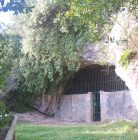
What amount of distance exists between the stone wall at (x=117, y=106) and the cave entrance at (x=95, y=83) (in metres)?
0.95

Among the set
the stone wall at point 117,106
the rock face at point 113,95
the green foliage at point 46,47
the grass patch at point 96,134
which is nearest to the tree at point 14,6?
the rock face at point 113,95

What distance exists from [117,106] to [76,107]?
3114mm

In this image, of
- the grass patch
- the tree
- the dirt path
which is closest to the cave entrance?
the dirt path

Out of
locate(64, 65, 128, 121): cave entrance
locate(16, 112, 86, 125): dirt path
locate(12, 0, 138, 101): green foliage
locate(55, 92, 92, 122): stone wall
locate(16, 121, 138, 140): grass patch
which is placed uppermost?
locate(12, 0, 138, 101): green foliage

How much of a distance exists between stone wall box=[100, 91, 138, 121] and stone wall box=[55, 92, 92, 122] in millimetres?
1089

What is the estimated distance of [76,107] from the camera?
20344mm

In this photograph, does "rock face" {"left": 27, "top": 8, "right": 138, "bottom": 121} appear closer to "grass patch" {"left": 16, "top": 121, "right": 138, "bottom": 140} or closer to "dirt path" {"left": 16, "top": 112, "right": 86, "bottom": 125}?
"dirt path" {"left": 16, "top": 112, "right": 86, "bottom": 125}

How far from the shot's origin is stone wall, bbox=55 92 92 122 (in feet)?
63.8

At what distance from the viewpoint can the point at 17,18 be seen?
20.9m

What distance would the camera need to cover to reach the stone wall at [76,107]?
19438 mm

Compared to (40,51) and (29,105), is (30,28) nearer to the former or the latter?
A: (40,51)

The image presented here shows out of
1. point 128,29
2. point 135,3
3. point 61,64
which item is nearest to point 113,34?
point 128,29

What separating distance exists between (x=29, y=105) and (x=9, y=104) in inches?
44.9

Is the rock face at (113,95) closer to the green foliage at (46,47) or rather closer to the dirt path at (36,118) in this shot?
the dirt path at (36,118)
